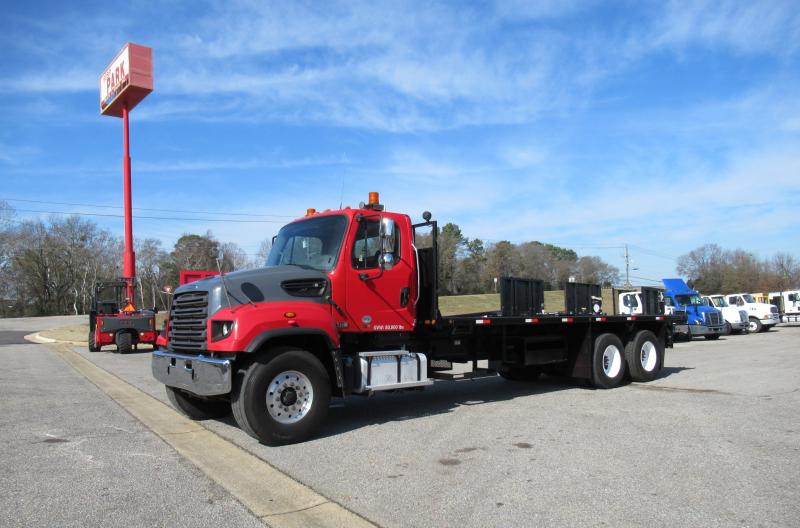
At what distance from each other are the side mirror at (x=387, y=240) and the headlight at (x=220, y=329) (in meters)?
2.12

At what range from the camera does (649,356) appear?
1202cm

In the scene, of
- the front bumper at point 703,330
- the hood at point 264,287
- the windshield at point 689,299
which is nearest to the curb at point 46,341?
the hood at point 264,287

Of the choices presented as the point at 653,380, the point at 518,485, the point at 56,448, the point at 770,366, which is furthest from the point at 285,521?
the point at 770,366

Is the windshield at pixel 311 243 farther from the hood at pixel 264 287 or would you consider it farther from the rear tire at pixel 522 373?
the rear tire at pixel 522 373

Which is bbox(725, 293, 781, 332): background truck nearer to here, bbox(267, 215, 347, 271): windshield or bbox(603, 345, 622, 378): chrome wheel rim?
bbox(603, 345, 622, 378): chrome wheel rim

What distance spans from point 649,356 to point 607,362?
1.45 meters

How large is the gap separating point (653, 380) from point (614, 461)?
22.9 ft

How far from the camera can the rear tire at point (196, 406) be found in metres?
8.05

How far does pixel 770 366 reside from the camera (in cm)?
1377

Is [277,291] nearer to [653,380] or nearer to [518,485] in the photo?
[518,485]

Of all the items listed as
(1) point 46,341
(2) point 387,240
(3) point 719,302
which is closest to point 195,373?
(2) point 387,240

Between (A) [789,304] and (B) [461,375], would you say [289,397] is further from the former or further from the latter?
(A) [789,304]

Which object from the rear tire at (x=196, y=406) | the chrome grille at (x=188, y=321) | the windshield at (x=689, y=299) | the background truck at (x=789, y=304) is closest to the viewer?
the chrome grille at (x=188, y=321)

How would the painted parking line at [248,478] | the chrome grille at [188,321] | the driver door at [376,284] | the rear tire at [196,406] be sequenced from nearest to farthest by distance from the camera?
1. the painted parking line at [248,478]
2. the chrome grille at [188,321]
3. the driver door at [376,284]
4. the rear tire at [196,406]
